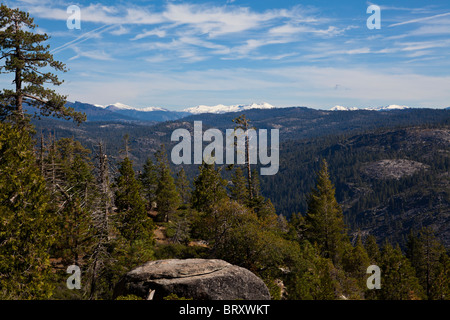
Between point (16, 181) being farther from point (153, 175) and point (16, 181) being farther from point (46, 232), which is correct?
point (153, 175)

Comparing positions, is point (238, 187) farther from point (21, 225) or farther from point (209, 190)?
point (21, 225)

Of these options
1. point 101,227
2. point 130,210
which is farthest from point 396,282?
point 101,227

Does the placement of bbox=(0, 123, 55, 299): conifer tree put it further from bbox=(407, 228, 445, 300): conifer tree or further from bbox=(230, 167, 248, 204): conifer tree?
bbox=(407, 228, 445, 300): conifer tree

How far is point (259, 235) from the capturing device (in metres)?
27.2

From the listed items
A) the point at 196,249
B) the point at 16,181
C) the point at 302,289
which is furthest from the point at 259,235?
the point at 16,181

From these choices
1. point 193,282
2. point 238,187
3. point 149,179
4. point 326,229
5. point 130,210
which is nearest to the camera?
point 193,282

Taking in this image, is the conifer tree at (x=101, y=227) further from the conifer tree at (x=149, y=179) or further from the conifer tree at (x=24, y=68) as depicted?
the conifer tree at (x=149, y=179)

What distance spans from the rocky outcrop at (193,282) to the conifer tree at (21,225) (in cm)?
468

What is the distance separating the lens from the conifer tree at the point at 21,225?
1525cm

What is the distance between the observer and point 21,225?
15852mm

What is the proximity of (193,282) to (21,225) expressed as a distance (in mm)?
9686

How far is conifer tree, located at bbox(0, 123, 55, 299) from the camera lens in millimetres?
15250

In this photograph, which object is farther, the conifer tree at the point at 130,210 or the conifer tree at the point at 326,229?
the conifer tree at the point at 326,229

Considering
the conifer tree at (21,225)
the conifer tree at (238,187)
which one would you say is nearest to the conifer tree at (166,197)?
the conifer tree at (238,187)
